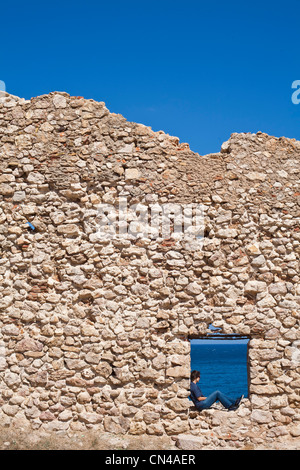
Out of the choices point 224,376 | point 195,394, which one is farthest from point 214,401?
point 224,376

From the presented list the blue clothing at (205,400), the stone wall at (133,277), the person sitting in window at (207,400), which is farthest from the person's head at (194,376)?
the stone wall at (133,277)

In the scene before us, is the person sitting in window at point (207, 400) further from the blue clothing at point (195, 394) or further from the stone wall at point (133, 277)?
the stone wall at point (133, 277)

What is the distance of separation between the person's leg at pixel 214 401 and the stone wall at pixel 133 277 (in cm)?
14

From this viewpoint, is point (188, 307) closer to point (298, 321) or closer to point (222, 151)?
point (298, 321)

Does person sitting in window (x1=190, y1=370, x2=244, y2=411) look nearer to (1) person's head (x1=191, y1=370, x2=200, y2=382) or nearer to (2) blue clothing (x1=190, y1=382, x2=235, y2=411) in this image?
(2) blue clothing (x1=190, y1=382, x2=235, y2=411)

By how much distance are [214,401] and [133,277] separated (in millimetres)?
2207

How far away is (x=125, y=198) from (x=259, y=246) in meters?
2.17

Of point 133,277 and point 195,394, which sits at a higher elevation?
point 133,277

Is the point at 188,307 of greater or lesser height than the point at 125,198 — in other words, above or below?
below

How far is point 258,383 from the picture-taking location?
6324 mm

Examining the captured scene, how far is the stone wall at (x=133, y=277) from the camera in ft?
20.5

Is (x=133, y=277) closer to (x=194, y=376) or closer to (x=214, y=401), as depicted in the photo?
(x=194, y=376)

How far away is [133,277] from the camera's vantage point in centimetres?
650
